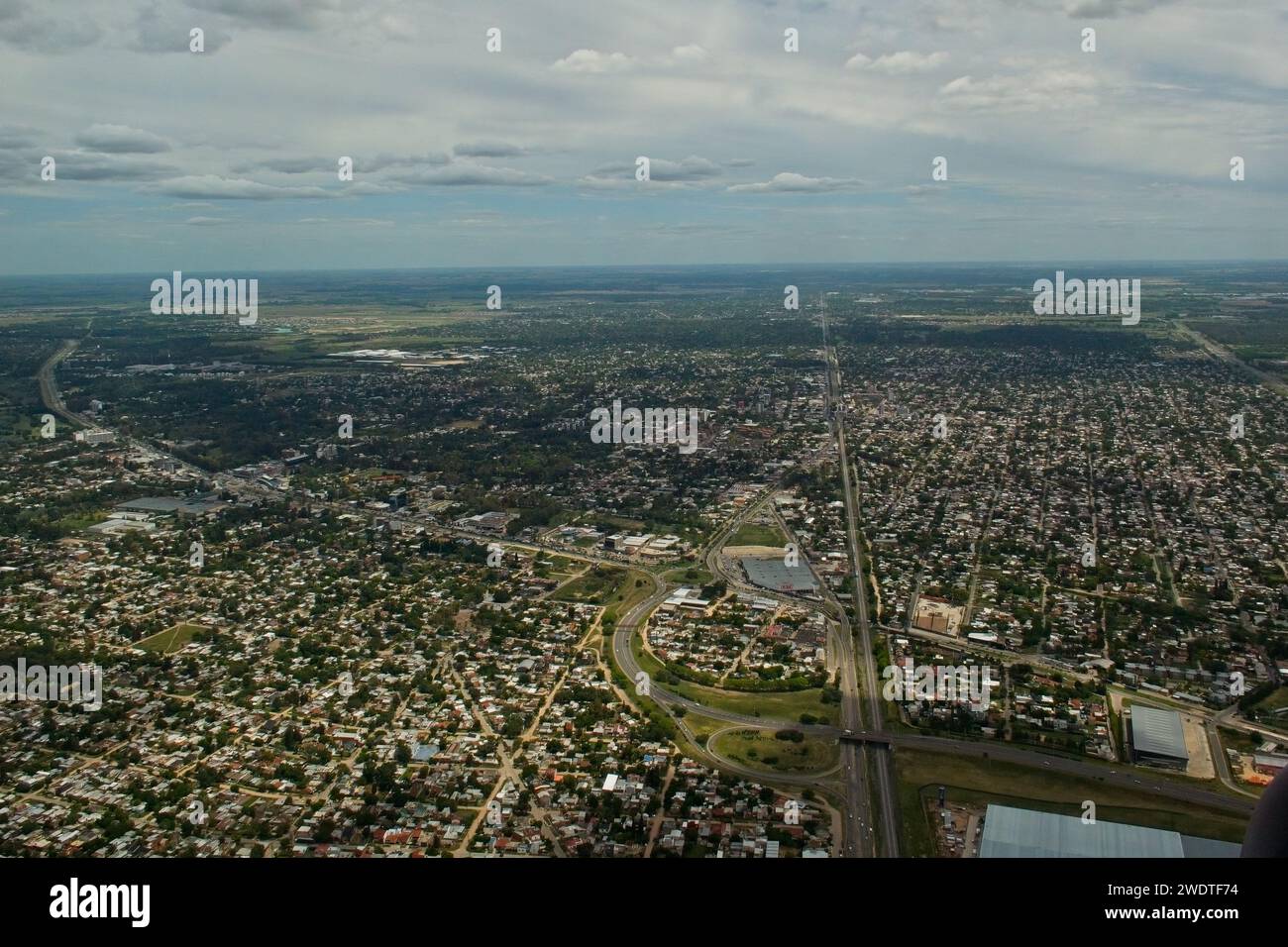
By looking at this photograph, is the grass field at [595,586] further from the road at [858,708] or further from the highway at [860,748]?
the road at [858,708]

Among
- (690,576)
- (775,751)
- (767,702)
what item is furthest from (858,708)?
(690,576)

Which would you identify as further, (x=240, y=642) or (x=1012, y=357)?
(x=1012, y=357)

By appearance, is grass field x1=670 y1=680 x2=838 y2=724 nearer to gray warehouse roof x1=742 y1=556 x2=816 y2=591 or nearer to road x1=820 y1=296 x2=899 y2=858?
road x1=820 y1=296 x2=899 y2=858

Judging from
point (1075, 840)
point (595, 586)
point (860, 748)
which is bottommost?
point (860, 748)

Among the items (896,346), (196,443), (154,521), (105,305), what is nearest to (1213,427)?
(896,346)

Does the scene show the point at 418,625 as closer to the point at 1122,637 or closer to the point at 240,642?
the point at 240,642

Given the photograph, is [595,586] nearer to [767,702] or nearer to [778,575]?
[778,575]

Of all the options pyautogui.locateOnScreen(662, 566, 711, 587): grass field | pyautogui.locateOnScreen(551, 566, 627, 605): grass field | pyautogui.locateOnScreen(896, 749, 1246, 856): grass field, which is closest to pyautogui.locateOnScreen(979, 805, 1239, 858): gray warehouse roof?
pyautogui.locateOnScreen(896, 749, 1246, 856): grass field
